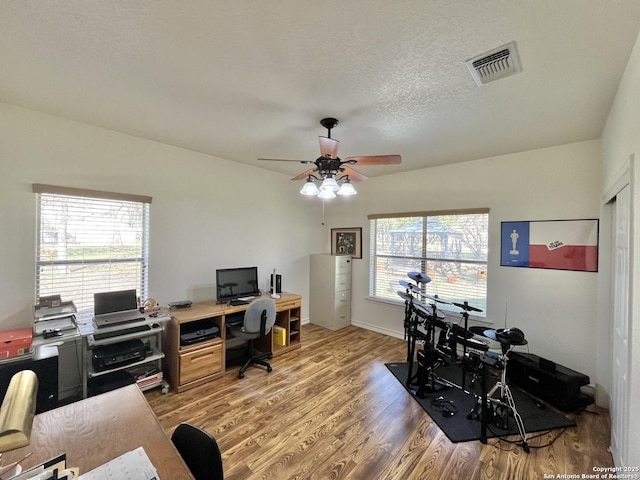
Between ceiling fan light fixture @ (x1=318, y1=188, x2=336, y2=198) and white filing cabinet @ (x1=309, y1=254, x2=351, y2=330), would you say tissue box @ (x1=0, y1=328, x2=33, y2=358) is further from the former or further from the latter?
white filing cabinet @ (x1=309, y1=254, x2=351, y2=330)

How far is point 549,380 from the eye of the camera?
2.66 meters

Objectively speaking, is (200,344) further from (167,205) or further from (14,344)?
(167,205)

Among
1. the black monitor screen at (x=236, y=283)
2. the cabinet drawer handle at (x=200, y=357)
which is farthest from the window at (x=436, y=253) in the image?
the cabinet drawer handle at (x=200, y=357)

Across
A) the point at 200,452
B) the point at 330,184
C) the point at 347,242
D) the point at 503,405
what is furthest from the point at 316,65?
the point at 347,242

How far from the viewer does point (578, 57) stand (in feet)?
5.20

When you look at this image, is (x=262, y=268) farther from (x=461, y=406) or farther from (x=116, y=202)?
(x=461, y=406)

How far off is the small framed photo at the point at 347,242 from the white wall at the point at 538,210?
1.25m

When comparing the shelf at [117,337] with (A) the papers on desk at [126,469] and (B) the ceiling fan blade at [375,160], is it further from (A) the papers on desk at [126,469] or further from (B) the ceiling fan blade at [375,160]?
(B) the ceiling fan blade at [375,160]

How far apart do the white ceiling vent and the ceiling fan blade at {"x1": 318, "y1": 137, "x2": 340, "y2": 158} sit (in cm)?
98

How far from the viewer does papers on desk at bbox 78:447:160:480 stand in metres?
0.97

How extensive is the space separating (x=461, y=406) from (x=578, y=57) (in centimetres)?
287

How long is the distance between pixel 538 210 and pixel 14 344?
5067mm

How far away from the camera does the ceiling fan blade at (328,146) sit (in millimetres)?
2129

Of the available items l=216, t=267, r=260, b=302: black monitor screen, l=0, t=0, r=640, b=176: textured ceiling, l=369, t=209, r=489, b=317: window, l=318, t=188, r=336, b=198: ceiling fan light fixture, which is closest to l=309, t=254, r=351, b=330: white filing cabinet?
l=369, t=209, r=489, b=317: window
